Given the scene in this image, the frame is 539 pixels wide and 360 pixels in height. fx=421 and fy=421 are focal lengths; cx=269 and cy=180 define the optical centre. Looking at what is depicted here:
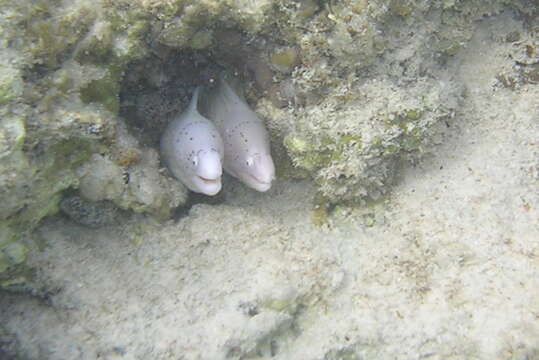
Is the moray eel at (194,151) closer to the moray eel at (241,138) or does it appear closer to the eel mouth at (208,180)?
the eel mouth at (208,180)

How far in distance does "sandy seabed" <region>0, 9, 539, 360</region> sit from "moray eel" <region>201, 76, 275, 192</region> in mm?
281

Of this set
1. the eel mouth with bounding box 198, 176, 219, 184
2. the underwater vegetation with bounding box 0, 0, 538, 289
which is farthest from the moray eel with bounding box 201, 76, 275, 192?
the eel mouth with bounding box 198, 176, 219, 184

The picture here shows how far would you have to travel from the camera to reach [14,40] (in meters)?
2.07

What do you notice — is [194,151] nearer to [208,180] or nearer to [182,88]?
[208,180]

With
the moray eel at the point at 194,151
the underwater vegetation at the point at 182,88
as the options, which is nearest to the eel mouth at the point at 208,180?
the moray eel at the point at 194,151

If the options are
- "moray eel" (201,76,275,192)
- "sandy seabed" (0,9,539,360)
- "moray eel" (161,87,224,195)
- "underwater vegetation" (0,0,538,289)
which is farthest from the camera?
"moray eel" (201,76,275,192)

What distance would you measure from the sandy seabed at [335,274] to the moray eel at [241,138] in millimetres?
281

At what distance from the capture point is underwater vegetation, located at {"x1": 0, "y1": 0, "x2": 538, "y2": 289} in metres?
2.13

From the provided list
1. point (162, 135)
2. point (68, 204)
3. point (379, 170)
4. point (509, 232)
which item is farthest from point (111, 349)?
point (509, 232)

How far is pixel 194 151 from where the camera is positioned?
2908 mm

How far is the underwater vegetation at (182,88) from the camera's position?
2133 millimetres

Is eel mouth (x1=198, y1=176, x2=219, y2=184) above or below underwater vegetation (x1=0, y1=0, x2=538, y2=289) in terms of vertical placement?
below

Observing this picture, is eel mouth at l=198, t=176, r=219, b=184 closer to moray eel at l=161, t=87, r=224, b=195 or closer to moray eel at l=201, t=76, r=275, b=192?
moray eel at l=161, t=87, r=224, b=195

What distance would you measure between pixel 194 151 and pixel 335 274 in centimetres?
125
